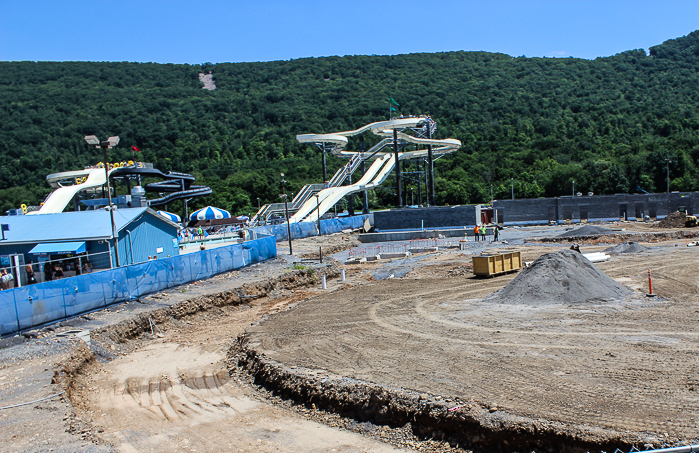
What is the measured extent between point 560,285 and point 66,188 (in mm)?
52117

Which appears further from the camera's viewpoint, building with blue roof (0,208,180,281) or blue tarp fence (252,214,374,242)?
blue tarp fence (252,214,374,242)

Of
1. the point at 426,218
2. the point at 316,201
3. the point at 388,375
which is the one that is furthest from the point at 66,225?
the point at 426,218

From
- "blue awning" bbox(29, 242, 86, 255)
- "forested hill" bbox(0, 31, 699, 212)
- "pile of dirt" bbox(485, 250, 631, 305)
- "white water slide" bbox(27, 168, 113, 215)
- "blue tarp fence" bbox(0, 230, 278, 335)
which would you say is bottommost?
"pile of dirt" bbox(485, 250, 631, 305)

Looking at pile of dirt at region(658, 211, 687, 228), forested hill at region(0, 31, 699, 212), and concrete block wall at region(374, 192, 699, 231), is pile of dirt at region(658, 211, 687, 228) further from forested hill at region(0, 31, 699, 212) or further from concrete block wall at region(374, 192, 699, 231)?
forested hill at region(0, 31, 699, 212)

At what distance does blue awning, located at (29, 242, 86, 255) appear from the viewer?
93.9ft

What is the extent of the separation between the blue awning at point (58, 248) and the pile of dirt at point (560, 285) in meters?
21.9

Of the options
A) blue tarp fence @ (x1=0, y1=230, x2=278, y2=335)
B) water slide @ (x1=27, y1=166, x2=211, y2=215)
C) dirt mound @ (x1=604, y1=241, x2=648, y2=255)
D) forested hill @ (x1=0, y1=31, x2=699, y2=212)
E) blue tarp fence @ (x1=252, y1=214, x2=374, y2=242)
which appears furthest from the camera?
forested hill @ (x1=0, y1=31, x2=699, y2=212)

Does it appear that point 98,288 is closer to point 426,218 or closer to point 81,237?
point 81,237

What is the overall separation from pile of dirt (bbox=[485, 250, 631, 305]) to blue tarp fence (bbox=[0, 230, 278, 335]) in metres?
15.2

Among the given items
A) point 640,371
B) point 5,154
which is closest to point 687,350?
point 640,371

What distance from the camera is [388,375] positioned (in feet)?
40.8

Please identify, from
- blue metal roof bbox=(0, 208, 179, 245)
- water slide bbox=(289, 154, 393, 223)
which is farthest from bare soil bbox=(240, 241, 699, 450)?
water slide bbox=(289, 154, 393, 223)

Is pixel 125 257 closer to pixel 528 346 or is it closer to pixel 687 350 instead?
pixel 528 346

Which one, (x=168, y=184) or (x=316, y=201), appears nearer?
(x=316, y=201)
